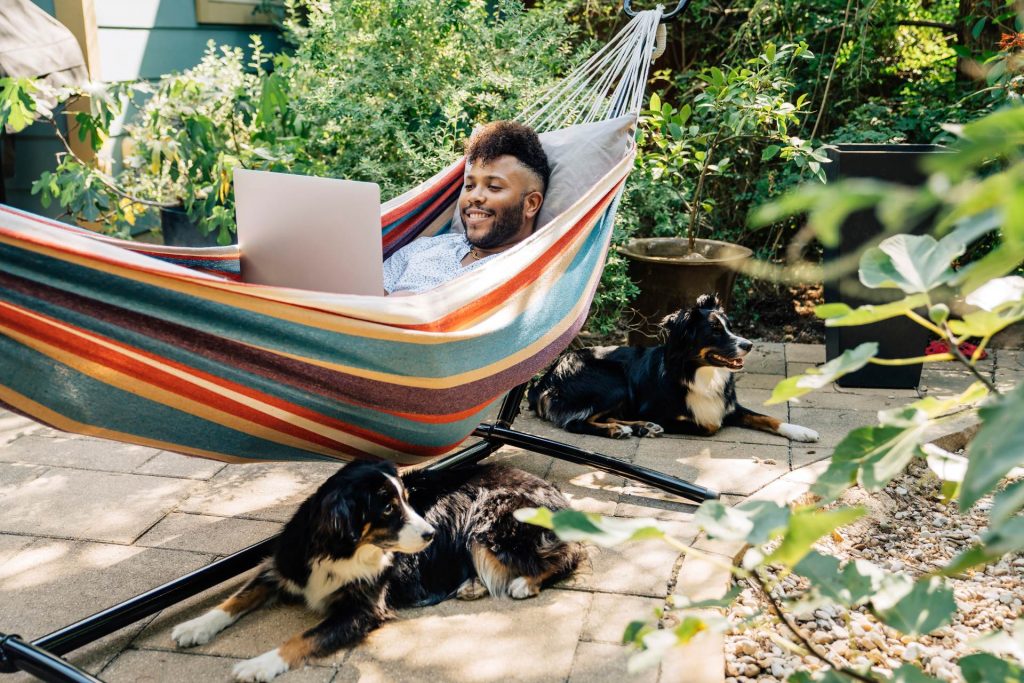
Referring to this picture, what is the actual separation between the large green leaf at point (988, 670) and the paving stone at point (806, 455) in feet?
6.92

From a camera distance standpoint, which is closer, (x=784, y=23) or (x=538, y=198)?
(x=538, y=198)

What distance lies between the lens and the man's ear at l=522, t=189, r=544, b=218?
289cm

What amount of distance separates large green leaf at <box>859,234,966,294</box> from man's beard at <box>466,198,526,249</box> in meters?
2.00

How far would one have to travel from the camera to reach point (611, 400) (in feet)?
10.6

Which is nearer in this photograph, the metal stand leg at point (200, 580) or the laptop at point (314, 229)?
the metal stand leg at point (200, 580)

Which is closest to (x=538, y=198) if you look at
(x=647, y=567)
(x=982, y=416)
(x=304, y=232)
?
(x=304, y=232)

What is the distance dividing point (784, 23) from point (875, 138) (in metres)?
0.98

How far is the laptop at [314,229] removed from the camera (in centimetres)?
201

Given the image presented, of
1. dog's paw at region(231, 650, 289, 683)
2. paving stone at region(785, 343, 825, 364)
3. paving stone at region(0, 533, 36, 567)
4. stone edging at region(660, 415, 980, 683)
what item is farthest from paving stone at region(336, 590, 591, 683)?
paving stone at region(785, 343, 825, 364)

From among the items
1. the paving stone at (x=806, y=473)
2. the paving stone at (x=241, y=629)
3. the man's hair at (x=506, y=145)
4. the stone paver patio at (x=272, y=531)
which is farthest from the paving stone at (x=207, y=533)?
the paving stone at (x=806, y=473)

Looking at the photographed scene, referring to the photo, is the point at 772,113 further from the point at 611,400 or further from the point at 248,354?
the point at 248,354

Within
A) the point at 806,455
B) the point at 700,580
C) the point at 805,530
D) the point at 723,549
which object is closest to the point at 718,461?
the point at 806,455

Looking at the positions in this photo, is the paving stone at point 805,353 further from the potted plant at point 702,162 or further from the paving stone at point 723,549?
the paving stone at point 723,549

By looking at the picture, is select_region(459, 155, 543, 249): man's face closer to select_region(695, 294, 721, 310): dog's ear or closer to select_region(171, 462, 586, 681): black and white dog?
select_region(695, 294, 721, 310): dog's ear
